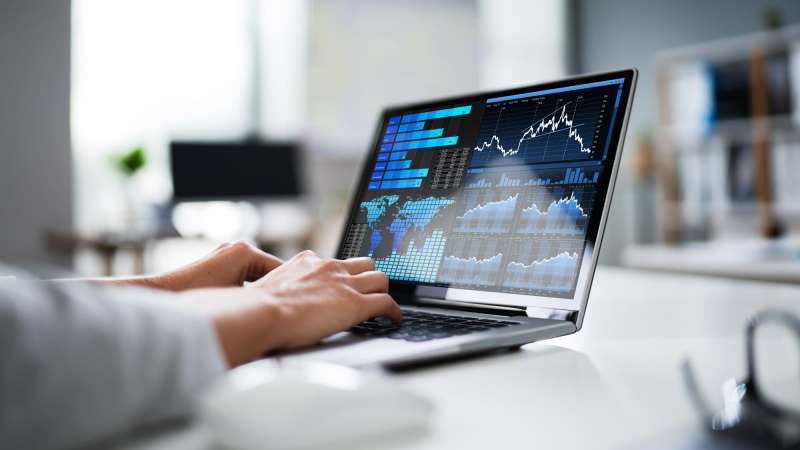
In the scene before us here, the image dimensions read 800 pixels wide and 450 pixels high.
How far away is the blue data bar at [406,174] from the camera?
0.89 metres

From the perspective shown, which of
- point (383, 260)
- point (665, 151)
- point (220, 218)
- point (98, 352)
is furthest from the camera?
point (665, 151)

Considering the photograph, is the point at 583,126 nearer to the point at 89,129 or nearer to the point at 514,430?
the point at 514,430

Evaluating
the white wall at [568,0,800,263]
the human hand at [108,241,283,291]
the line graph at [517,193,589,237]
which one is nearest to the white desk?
the line graph at [517,193,589,237]

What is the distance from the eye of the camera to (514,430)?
0.42 m

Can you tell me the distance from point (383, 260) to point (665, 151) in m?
4.57

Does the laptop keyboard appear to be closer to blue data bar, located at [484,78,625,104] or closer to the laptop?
the laptop

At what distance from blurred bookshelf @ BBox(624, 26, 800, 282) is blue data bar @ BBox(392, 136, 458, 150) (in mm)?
2885

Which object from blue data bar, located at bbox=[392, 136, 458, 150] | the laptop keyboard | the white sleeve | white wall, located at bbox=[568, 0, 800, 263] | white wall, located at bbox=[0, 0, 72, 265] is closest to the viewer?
the white sleeve

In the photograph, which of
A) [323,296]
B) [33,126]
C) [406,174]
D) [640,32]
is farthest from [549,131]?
[640,32]

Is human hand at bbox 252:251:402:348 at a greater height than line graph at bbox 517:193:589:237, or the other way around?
line graph at bbox 517:193:589:237

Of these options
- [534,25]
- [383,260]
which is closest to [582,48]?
[534,25]

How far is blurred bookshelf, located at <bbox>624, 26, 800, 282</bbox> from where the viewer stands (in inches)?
163

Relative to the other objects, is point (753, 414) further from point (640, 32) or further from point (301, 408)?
point (640, 32)

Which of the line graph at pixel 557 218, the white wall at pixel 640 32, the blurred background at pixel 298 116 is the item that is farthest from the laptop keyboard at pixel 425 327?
the white wall at pixel 640 32
